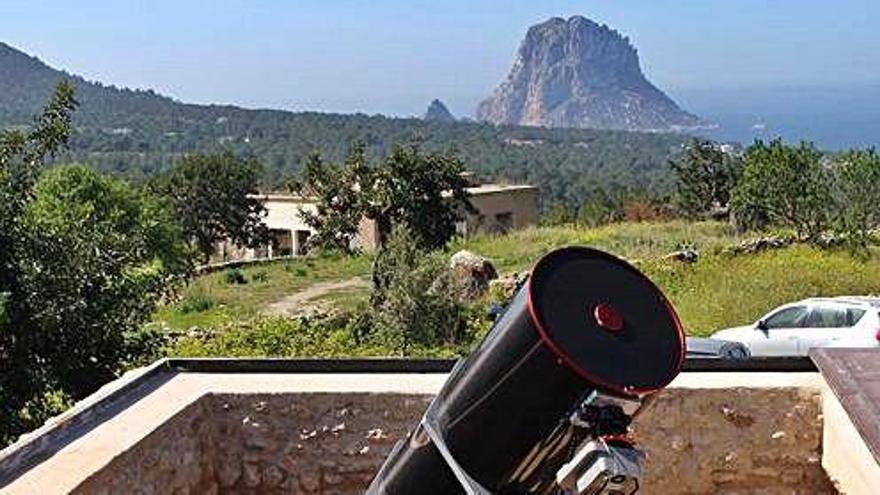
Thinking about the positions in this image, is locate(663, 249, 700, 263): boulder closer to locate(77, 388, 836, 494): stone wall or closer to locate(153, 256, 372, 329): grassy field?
locate(153, 256, 372, 329): grassy field

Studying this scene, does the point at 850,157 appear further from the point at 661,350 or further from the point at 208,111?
the point at 208,111

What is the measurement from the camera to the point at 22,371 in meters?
8.84

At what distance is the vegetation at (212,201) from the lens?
43875 millimetres

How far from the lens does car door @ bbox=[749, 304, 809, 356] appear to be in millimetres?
13461

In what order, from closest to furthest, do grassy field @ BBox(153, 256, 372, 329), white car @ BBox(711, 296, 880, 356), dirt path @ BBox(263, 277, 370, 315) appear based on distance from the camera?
white car @ BBox(711, 296, 880, 356)
grassy field @ BBox(153, 256, 372, 329)
dirt path @ BBox(263, 277, 370, 315)

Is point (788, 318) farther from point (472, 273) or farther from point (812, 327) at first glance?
point (472, 273)

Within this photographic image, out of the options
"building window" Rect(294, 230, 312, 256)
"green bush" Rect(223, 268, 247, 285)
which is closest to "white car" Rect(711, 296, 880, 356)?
"green bush" Rect(223, 268, 247, 285)

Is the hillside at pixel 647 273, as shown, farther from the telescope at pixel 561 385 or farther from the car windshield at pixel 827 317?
the telescope at pixel 561 385

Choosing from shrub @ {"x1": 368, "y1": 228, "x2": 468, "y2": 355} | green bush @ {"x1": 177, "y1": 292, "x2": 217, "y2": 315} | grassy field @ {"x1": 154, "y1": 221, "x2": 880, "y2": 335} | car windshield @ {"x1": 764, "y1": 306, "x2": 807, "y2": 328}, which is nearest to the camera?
car windshield @ {"x1": 764, "y1": 306, "x2": 807, "y2": 328}

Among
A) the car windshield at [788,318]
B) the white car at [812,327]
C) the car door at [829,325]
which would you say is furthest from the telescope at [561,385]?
the car windshield at [788,318]

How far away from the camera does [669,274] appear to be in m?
21.3

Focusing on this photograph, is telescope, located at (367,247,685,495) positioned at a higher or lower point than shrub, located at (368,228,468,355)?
higher

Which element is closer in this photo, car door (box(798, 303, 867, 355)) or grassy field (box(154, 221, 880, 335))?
car door (box(798, 303, 867, 355))

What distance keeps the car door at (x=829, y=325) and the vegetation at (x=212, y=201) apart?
3164cm
